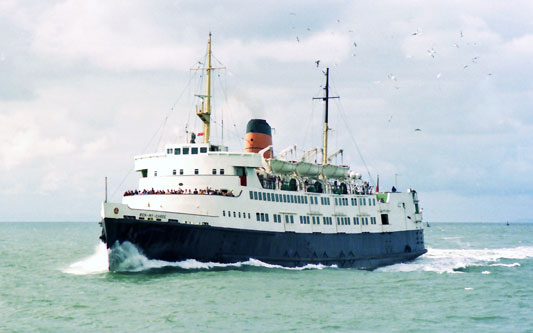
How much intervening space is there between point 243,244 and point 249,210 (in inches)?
101

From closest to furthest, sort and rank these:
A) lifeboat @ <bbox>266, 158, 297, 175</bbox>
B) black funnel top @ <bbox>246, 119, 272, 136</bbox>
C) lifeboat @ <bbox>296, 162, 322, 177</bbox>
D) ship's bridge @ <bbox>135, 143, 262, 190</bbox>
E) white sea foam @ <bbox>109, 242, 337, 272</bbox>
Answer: white sea foam @ <bbox>109, 242, 337, 272</bbox> < ship's bridge @ <bbox>135, 143, 262, 190</bbox> < lifeboat @ <bbox>266, 158, 297, 175</bbox> < lifeboat @ <bbox>296, 162, 322, 177</bbox> < black funnel top @ <bbox>246, 119, 272, 136</bbox>

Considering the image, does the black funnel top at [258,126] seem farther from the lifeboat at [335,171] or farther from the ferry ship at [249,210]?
the lifeboat at [335,171]

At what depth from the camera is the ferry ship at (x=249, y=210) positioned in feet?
124

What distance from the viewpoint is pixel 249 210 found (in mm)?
42344

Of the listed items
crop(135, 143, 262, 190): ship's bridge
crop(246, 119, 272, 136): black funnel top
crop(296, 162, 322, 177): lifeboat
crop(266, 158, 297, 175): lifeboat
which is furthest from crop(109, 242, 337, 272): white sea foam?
crop(246, 119, 272, 136): black funnel top

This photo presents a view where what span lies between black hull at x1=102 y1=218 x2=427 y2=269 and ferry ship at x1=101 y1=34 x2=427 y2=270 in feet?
0.19

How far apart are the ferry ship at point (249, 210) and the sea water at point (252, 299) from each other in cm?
112

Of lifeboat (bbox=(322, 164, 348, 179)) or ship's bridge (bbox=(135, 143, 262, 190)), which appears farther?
lifeboat (bbox=(322, 164, 348, 179))

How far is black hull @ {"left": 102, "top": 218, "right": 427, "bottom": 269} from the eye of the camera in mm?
37312

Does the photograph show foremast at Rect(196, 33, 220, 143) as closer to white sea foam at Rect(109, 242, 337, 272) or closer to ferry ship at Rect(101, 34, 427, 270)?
ferry ship at Rect(101, 34, 427, 270)

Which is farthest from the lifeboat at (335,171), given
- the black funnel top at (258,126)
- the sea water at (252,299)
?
the sea water at (252,299)

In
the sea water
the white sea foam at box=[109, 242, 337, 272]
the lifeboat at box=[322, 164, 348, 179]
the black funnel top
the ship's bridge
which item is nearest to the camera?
the sea water

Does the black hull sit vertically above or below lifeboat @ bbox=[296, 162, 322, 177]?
below

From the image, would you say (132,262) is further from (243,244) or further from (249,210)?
(249,210)
